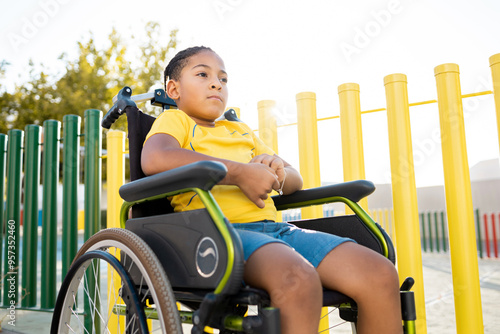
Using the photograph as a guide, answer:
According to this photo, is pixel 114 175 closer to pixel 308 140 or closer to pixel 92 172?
pixel 92 172

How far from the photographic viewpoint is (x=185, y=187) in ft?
3.55

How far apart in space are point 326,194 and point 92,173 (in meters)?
1.75

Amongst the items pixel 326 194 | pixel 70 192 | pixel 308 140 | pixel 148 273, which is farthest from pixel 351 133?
pixel 70 192

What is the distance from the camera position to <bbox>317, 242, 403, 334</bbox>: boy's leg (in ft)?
3.80

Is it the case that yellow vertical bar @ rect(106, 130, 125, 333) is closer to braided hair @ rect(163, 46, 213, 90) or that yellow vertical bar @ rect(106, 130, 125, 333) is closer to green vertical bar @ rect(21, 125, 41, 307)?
green vertical bar @ rect(21, 125, 41, 307)

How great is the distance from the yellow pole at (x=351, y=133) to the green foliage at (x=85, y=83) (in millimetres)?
10562

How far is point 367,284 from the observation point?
1173mm

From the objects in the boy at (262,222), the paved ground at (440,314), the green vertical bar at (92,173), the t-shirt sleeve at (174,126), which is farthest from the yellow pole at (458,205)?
the green vertical bar at (92,173)

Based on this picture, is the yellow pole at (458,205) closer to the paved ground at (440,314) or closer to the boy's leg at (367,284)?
the paved ground at (440,314)

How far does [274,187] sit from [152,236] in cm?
39

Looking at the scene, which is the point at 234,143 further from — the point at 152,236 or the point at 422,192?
the point at 422,192

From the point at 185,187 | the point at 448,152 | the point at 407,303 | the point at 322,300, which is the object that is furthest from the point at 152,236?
the point at 448,152

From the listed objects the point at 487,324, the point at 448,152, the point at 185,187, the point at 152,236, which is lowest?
the point at 487,324

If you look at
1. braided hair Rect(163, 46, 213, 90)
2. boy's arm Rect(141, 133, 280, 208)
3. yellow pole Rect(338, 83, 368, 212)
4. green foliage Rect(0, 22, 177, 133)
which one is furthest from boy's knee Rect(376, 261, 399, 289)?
green foliage Rect(0, 22, 177, 133)
